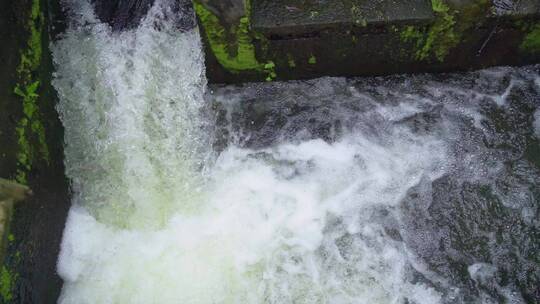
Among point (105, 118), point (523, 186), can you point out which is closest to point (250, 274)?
point (105, 118)

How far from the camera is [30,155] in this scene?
3197mm

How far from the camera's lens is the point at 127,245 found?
136 inches

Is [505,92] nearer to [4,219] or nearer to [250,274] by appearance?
[250,274]

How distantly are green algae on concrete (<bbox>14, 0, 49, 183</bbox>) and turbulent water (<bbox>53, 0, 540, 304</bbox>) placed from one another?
1.17ft

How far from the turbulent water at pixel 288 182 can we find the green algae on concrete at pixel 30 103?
357mm

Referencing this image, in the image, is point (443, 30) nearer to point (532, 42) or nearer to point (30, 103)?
point (532, 42)

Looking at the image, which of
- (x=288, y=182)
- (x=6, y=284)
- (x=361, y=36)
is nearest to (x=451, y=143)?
(x=361, y=36)

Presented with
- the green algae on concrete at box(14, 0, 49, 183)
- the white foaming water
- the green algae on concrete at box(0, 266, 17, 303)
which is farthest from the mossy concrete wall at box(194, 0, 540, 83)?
the green algae on concrete at box(0, 266, 17, 303)

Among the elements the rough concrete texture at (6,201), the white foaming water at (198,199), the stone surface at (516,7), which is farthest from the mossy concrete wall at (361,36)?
the rough concrete texture at (6,201)

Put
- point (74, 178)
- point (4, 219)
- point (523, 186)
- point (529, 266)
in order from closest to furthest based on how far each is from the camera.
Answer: point (4, 219) → point (529, 266) → point (523, 186) → point (74, 178)

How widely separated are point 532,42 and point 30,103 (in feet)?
13.0

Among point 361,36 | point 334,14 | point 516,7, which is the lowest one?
point 361,36

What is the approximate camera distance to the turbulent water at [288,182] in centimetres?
323

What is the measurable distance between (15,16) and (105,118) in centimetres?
101
